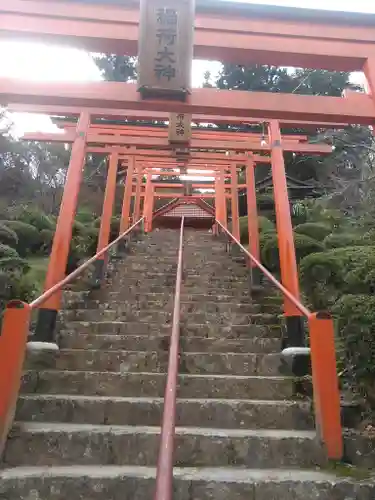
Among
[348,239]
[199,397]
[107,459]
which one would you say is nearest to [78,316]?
[199,397]

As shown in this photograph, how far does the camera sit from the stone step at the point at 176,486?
263 cm

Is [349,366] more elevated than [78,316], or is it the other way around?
[78,316]

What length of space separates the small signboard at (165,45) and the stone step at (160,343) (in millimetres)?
2515

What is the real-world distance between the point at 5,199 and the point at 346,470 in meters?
15.7

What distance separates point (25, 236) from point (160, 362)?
6.68m

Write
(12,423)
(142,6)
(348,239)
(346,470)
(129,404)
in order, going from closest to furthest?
(346,470), (12,423), (129,404), (142,6), (348,239)

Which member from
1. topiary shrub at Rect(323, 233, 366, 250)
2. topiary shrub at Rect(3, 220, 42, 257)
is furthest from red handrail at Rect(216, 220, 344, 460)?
topiary shrub at Rect(3, 220, 42, 257)

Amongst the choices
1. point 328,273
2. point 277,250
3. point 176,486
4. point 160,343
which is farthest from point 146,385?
point 277,250

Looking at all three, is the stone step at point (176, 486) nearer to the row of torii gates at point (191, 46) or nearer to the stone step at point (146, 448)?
the stone step at point (146, 448)

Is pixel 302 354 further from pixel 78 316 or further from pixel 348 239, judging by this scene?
pixel 348 239

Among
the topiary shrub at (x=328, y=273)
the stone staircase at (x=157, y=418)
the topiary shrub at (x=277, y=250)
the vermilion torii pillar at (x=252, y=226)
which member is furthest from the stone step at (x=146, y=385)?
the topiary shrub at (x=277, y=250)

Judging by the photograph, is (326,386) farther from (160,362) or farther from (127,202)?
(127,202)

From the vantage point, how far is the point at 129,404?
345 cm

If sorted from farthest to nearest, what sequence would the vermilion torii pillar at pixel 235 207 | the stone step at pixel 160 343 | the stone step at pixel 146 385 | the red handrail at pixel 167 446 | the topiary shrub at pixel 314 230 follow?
the vermilion torii pillar at pixel 235 207
the topiary shrub at pixel 314 230
the stone step at pixel 160 343
the stone step at pixel 146 385
the red handrail at pixel 167 446
